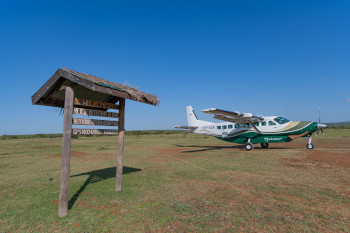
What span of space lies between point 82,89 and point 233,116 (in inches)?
595

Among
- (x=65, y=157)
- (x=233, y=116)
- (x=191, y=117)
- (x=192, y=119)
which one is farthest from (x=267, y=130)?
(x=65, y=157)

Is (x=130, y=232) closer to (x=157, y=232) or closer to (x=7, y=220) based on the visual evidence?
(x=157, y=232)

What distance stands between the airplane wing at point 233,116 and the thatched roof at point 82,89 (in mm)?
10835

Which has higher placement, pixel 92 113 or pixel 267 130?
pixel 92 113

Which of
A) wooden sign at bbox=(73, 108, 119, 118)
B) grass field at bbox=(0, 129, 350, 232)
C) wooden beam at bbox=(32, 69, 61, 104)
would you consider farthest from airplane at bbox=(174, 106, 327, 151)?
wooden beam at bbox=(32, 69, 61, 104)

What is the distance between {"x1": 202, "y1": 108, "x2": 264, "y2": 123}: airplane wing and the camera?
17469 millimetres

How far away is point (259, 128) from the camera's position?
1925 cm

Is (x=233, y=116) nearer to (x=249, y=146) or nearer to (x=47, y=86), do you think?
(x=249, y=146)

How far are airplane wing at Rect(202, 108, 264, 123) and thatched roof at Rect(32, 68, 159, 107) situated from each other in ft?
35.5

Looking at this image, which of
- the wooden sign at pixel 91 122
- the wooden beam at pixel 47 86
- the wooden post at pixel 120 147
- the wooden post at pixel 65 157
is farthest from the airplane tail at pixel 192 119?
the wooden post at pixel 65 157

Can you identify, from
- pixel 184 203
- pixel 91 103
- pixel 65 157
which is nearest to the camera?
pixel 65 157

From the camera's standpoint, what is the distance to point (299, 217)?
430cm

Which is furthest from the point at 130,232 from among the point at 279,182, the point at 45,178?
the point at 45,178

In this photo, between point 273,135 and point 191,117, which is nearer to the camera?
point 273,135
